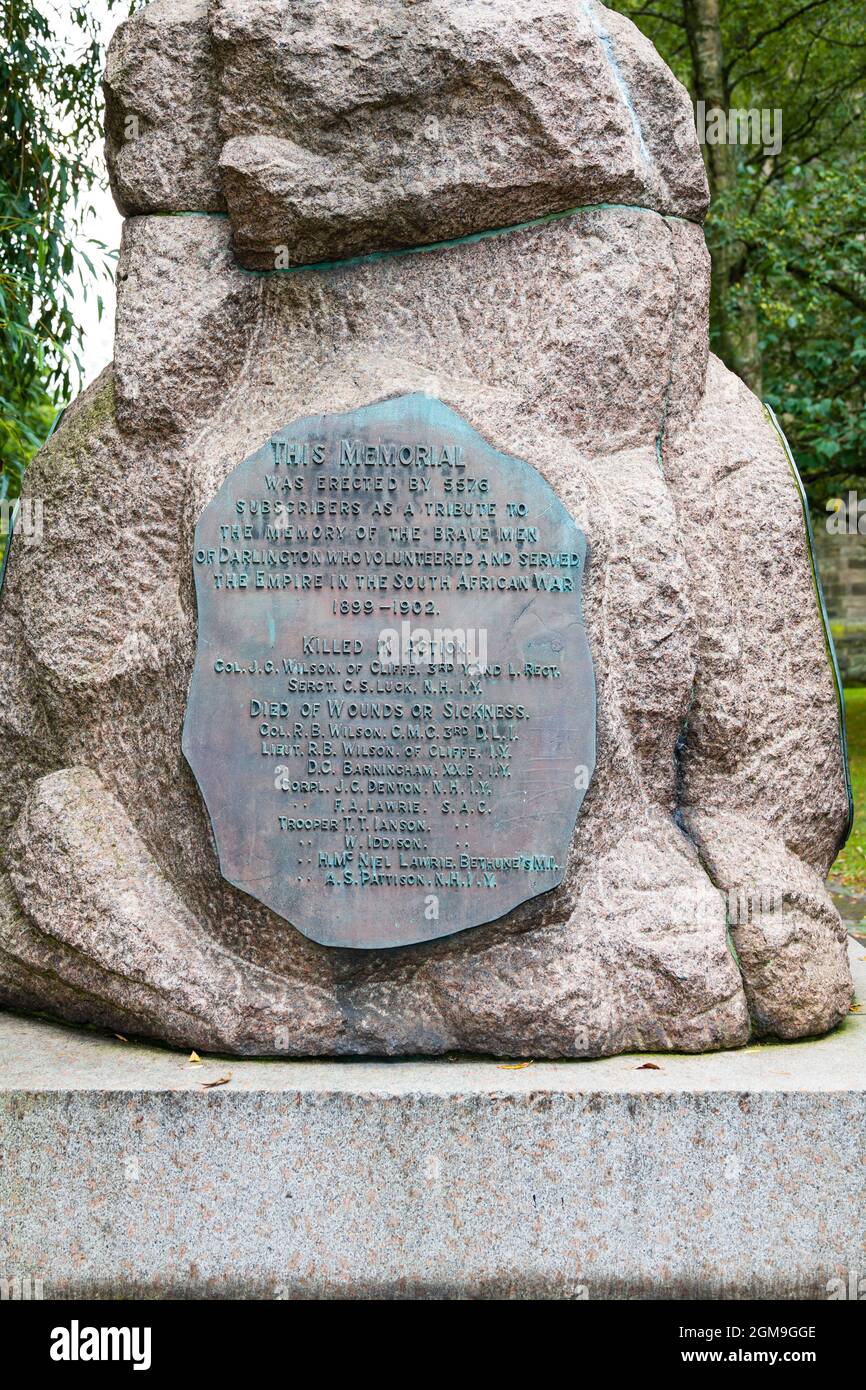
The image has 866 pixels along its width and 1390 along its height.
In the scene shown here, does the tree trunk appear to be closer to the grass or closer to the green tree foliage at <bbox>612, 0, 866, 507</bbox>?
the green tree foliage at <bbox>612, 0, 866, 507</bbox>

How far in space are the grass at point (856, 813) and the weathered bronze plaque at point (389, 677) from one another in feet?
7.43

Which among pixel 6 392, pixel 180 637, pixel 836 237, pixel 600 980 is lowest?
pixel 600 980

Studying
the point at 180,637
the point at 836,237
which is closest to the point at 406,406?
the point at 180,637

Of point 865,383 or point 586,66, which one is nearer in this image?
point 586,66

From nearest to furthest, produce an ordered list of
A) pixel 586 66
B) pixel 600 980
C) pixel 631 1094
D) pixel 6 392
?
pixel 631 1094 < pixel 600 980 < pixel 586 66 < pixel 6 392

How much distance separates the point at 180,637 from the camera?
3.73 m

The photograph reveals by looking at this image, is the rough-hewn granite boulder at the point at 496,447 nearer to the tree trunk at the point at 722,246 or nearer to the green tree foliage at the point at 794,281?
the tree trunk at the point at 722,246

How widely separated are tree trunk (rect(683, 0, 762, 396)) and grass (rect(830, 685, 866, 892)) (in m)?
3.01

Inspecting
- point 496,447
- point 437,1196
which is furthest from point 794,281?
point 437,1196

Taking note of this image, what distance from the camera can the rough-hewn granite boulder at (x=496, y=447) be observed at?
360 cm

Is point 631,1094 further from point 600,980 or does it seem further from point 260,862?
point 260,862

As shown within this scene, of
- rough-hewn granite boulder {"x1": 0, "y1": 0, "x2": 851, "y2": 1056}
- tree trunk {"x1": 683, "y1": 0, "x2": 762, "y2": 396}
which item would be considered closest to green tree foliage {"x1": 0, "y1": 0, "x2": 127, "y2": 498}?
rough-hewn granite boulder {"x1": 0, "y1": 0, "x2": 851, "y2": 1056}

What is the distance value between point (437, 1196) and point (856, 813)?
8338mm

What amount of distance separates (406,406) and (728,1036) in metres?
1.83
